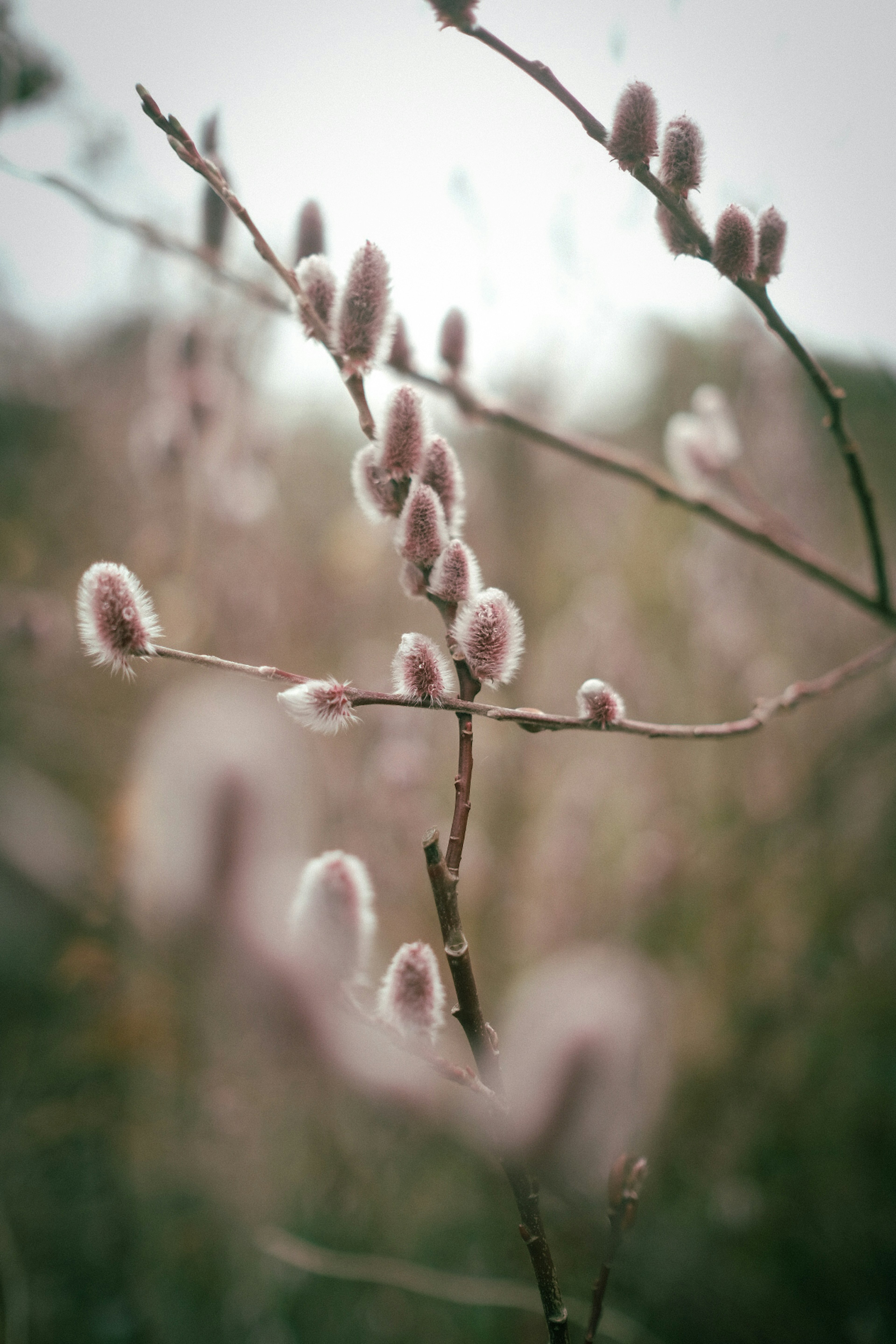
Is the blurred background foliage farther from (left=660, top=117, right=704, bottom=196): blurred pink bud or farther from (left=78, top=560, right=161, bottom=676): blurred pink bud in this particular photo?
(left=78, top=560, right=161, bottom=676): blurred pink bud

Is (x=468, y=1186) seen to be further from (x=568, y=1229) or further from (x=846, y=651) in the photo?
(x=846, y=651)

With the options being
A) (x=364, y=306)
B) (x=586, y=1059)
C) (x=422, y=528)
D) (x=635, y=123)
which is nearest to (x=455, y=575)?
(x=422, y=528)

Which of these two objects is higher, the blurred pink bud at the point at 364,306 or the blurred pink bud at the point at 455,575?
the blurred pink bud at the point at 364,306

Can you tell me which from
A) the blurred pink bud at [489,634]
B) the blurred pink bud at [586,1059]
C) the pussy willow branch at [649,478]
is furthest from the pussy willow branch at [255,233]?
the blurred pink bud at [586,1059]

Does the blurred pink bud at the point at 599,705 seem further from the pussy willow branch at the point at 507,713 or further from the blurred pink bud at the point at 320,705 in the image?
the blurred pink bud at the point at 320,705

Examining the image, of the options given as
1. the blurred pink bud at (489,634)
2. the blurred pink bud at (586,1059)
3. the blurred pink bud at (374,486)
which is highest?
the blurred pink bud at (374,486)

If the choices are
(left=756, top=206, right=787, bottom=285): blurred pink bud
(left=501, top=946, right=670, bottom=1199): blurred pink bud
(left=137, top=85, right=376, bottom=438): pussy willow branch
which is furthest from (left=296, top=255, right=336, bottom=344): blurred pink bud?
(left=501, top=946, right=670, bottom=1199): blurred pink bud

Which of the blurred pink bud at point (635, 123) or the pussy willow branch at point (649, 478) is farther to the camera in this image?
the pussy willow branch at point (649, 478)
